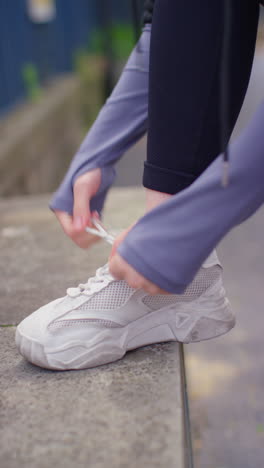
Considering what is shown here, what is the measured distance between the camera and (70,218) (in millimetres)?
1023

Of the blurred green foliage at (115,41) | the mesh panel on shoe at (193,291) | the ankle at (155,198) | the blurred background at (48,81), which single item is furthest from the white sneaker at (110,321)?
the blurred green foliage at (115,41)

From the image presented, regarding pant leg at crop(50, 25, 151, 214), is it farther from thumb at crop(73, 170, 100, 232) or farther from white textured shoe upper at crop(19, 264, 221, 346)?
white textured shoe upper at crop(19, 264, 221, 346)

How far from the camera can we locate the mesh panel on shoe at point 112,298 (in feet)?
3.04

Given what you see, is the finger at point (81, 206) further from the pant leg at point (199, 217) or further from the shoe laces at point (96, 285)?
the pant leg at point (199, 217)

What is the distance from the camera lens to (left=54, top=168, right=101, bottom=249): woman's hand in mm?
982

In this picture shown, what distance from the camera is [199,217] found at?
2.44ft

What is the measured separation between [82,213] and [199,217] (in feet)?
0.96

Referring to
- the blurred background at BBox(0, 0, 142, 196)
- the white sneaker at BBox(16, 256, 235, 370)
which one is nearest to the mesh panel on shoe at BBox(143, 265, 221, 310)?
the white sneaker at BBox(16, 256, 235, 370)

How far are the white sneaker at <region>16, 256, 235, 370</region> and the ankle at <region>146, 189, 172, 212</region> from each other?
14cm

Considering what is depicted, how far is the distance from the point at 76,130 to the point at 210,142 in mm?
4398

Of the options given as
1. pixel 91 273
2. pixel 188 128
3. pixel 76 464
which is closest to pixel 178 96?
pixel 188 128

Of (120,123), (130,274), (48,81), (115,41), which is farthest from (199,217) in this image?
(115,41)

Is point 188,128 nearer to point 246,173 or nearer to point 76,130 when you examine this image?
point 246,173

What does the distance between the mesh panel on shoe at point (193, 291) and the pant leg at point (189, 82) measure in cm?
16
